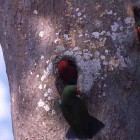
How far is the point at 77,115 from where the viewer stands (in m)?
2.64

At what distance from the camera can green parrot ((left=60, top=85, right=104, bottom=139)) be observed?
262 centimetres

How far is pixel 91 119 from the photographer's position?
103 inches

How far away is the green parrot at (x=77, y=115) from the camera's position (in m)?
2.62

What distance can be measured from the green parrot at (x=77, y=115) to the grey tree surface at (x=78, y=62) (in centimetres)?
6

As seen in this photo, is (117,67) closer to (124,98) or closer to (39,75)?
(124,98)

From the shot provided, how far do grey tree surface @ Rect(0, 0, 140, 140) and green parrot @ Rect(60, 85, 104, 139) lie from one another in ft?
0.18

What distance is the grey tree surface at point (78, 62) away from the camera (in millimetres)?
2676

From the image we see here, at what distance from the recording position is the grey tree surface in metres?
2.68

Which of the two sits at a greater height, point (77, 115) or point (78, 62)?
point (78, 62)

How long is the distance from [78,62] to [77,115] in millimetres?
360

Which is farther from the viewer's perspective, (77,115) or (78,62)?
(78,62)

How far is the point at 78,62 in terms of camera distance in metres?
2.79

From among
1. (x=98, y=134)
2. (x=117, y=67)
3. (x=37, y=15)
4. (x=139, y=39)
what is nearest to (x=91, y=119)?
(x=98, y=134)

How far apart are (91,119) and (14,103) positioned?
644mm
